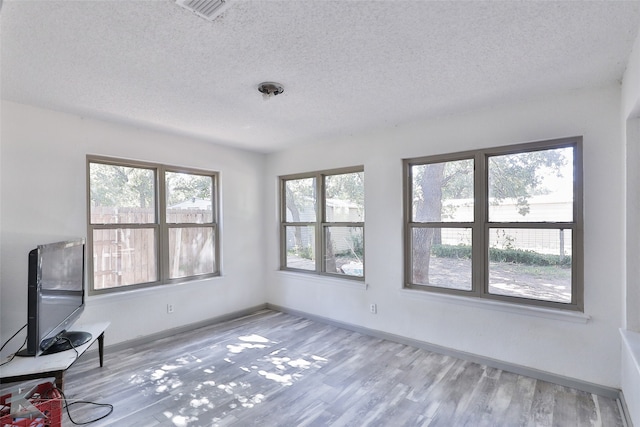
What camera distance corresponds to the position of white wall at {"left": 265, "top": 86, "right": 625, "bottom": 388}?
254cm

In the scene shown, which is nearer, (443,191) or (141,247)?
(443,191)

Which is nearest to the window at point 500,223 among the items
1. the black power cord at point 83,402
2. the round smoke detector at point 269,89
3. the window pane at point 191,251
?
the round smoke detector at point 269,89

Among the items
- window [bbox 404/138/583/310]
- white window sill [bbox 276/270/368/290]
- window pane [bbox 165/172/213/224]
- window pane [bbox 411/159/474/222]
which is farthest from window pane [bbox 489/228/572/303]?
window pane [bbox 165/172/213/224]

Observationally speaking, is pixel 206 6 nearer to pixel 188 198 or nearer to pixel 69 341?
pixel 69 341

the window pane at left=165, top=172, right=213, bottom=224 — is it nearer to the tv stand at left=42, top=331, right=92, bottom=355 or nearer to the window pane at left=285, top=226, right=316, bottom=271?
the window pane at left=285, top=226, right=316, bottom=271

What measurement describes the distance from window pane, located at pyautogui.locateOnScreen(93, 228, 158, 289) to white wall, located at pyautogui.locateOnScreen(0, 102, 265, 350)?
20 cm

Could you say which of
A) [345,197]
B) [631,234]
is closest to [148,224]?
[345,197]

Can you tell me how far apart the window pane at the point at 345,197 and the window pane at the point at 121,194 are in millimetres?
2278

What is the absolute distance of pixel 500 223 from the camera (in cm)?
309

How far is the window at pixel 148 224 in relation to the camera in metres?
3.47

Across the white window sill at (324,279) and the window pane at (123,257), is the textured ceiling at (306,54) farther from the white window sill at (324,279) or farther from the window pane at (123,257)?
the white window sill at (324,279)

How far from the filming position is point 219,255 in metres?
4.56

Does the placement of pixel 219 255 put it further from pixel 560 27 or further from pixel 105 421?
pixel 560 27

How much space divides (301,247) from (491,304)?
105 inches
